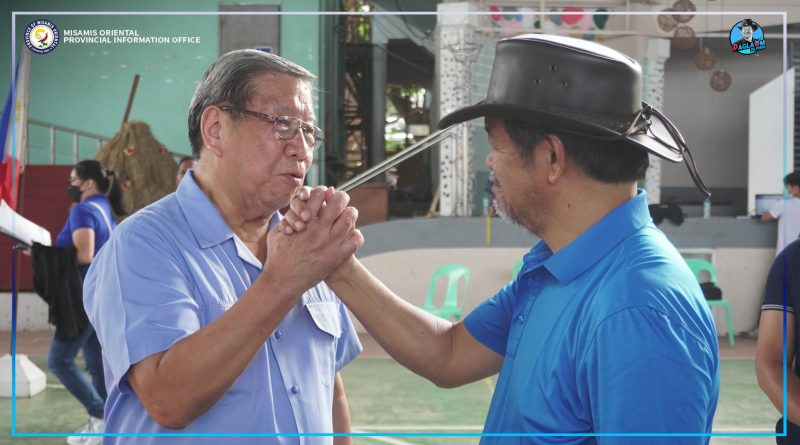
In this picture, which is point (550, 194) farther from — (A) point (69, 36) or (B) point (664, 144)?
(A) point (69, 36)

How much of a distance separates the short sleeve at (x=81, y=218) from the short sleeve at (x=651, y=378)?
7.98 feet

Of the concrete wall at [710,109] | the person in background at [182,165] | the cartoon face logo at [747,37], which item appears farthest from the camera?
the concrete wall at [710,109]

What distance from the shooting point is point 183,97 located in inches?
80.3

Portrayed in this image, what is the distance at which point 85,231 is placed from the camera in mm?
2840

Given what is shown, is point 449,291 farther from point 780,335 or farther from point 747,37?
point 747,37

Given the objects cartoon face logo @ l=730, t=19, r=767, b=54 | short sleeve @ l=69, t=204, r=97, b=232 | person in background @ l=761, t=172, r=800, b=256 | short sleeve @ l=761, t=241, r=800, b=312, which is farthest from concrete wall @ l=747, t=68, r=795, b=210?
cartoon face logo @ l=730, t=19, r=767, b=54

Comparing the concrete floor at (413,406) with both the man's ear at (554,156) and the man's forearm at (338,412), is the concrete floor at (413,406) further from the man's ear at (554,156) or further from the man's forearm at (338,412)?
the man's ear at (554,156)

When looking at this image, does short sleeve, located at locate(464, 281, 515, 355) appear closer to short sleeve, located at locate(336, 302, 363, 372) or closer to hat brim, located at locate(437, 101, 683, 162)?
short sleeve, located at locate(336, 302, 363, 372)

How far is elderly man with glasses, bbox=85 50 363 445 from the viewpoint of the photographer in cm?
98

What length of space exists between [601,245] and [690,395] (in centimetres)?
22

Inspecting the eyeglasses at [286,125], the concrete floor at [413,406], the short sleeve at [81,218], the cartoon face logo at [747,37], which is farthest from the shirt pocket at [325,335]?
the concrete floor at [413,406]

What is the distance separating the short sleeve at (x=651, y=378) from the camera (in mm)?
800

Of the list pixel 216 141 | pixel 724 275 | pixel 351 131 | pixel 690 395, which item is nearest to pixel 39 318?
pixel 216 141

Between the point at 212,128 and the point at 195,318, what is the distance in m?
0.29
